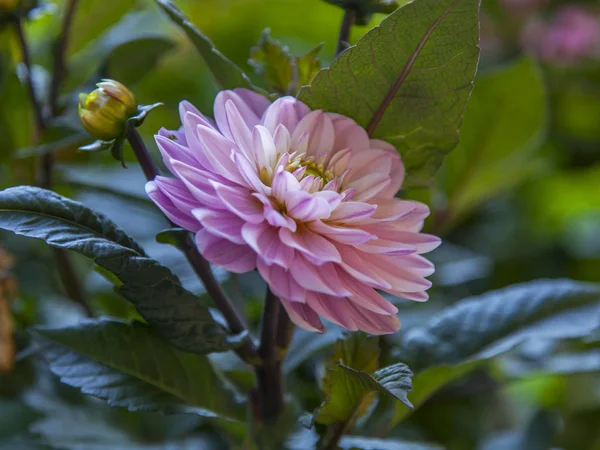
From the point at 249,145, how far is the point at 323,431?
165 mm

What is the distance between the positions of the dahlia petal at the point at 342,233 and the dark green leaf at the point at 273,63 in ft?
0.36

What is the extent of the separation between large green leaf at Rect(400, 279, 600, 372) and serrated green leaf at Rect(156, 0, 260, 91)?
0.67ft

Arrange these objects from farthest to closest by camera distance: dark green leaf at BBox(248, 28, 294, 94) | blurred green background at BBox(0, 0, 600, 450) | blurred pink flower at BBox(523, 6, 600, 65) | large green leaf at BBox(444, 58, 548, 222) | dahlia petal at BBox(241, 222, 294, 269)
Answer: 1. blurred pink flower at BBox(523, 6, 600, 65)
2. large green leaf at BBox(444, 58, 548, 222)
3. blurred green background at BBox(0, 0, 600, 450)
4. dark green leaf at BBox(248, 28, 294, 94)
5. dahlia petal at BBox(241, 222, 294, 269)

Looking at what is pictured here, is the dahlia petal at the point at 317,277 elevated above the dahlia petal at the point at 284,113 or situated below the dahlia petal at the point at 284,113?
below

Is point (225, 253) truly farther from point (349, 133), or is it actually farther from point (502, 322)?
point (502, 322)

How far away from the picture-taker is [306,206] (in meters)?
0.27

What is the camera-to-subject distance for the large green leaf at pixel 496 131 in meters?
0.62

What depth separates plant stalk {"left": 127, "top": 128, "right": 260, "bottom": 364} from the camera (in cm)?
30

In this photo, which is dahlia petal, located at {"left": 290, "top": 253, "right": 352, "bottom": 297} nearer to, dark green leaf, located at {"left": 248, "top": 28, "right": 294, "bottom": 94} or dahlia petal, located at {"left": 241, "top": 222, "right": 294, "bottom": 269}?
dahlia petal, located at {"left": 241, "top": 222, "right": 294, "bottom": 269}

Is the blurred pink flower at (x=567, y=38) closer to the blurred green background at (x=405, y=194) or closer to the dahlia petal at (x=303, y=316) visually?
the blurred green background at (x=405, y=194)

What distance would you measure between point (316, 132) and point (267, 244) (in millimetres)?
73

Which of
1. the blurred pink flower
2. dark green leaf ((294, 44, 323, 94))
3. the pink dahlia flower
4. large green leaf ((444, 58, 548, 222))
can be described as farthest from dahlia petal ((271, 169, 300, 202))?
the blurred pink flower

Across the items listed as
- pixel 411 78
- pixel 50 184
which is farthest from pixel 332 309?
pixel 50 184

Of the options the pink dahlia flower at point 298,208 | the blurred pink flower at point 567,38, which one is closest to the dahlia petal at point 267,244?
the pink dahlia flower at point 298,208
